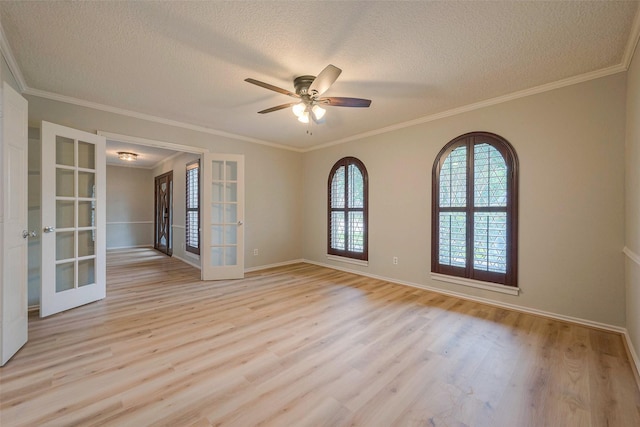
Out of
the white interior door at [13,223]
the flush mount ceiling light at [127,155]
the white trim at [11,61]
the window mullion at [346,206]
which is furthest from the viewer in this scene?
the flush mount ceiling light at [127,155]

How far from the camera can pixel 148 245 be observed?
8.61 meters

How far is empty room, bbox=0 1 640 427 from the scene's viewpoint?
1.75 metres

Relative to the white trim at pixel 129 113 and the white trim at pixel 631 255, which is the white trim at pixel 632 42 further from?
the white trim at pixel 129 113

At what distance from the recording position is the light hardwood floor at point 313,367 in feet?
5.01

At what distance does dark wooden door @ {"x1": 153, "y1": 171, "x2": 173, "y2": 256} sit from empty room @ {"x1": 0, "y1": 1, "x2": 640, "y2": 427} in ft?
10.2

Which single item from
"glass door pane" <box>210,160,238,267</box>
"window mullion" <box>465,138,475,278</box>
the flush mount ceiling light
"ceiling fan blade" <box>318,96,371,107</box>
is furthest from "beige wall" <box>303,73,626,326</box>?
the flush mount ceiling light

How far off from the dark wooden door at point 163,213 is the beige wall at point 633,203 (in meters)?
7.96

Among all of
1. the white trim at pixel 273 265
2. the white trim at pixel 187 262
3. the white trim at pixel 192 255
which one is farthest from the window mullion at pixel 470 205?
the white trim at pixel 192 255

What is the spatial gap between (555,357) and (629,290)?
100 cm

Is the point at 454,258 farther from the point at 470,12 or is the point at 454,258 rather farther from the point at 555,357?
the point at 470,12

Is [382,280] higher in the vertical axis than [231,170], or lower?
lower

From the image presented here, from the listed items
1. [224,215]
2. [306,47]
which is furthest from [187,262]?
[306,47]

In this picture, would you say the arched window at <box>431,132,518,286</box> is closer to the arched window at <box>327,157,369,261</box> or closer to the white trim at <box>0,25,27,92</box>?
the arched window at <box>327,157,369,261</box>

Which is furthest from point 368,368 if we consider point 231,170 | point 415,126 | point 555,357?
point 231,170
